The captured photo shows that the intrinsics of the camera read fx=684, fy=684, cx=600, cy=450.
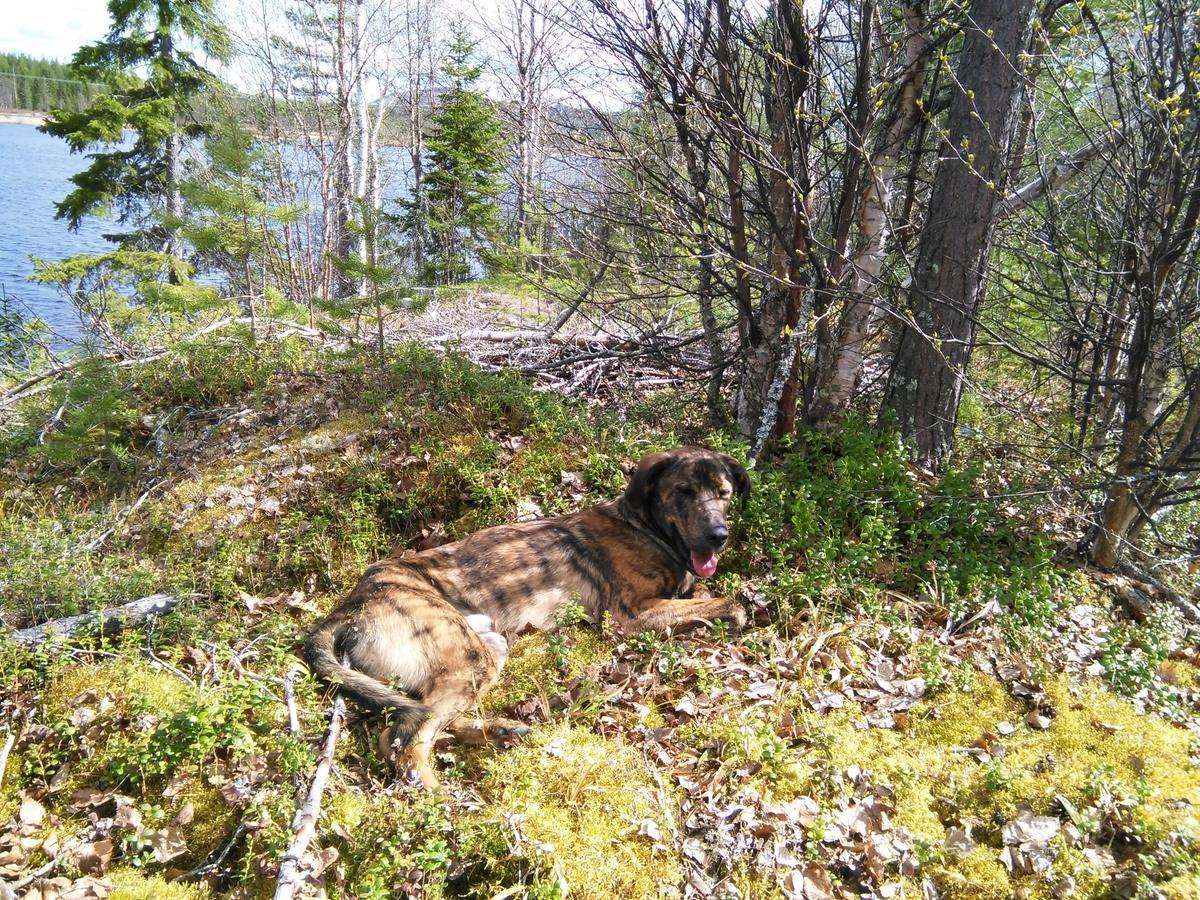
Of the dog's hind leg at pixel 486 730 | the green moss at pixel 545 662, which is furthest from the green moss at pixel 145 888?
the green moss at pixel 545 662

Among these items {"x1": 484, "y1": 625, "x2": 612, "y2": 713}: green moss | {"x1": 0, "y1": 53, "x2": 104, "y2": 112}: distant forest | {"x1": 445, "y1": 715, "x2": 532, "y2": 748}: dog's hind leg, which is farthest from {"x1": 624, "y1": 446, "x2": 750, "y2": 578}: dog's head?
{"x1": 0, "y1": 53, "x2": 104, "y2": 112}: distant forest

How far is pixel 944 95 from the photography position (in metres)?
6.37

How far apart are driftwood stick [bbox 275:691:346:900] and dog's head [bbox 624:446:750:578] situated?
2.45 metres

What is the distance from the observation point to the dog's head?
4.77m

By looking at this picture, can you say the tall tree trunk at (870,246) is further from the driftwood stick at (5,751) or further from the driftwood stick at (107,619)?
the driftwood stick at (5,751)

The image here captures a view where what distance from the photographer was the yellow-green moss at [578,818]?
291cm

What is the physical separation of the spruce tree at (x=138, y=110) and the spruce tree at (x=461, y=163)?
16.9 feet

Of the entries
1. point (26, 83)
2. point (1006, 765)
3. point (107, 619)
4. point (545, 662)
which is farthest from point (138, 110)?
point (26, 83)

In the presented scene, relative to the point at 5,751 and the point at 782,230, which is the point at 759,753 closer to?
the point at 5,751

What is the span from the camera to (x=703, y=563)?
190 inches

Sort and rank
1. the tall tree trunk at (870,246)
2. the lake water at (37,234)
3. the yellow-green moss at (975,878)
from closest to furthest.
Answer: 1. the yellow-green moss at (975,878)
2. the tall tree trunk at (870,246)
3. the lake water at (37,234)

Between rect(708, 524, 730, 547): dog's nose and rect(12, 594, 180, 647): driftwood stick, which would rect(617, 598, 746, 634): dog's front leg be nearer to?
rect(708, 524, 730, 547): dog's nose

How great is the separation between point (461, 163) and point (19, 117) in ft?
316

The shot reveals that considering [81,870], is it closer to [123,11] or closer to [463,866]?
[463,866]
